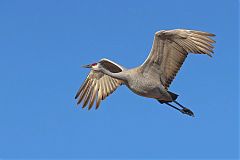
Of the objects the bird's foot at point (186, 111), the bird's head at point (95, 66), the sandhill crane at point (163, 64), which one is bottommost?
the bird's foot at point (186, 111)

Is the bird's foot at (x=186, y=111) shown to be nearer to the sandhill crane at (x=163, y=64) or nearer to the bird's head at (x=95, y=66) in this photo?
the sandhill crane at (x=163, y=64)

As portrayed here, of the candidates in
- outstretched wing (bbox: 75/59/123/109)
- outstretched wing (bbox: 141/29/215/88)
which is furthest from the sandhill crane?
outstretched wing (bbox: 75/59/123/109)

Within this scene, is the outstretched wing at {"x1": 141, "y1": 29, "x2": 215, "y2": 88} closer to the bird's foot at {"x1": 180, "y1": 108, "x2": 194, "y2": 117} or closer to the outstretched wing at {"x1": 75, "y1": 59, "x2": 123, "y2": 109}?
the bird's foot at {"x1": 180, "y1": 108, "x2": 194, "y2": 117}

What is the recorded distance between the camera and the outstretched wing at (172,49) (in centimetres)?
2095

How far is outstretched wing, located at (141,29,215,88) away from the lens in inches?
825

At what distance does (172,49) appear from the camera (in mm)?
21453

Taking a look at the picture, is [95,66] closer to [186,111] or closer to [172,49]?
[172,49]

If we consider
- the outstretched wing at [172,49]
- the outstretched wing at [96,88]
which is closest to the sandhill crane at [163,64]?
the outstretched wing at [172,49]

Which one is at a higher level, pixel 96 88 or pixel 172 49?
pixel 96 88

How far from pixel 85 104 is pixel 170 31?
4898 mm

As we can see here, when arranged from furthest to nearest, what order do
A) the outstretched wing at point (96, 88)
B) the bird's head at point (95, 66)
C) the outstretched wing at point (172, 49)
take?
the outstretched wing at point (96, 88)
the bird's head at point (95, 66)
the outstretched wing at point (172, 49)

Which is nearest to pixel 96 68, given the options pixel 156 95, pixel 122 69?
pixel 122 69

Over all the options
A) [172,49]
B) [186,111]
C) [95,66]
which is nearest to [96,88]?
[95,66]

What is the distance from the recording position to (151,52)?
70.1ft
